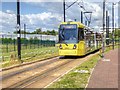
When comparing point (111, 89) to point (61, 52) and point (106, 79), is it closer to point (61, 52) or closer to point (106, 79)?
point (106, 79)

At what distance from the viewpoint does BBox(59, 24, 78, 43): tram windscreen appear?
114 feet

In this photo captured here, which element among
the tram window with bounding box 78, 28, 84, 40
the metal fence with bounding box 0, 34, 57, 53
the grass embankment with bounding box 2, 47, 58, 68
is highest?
Result: the tram window with bounding box 78, 28, 84, 40

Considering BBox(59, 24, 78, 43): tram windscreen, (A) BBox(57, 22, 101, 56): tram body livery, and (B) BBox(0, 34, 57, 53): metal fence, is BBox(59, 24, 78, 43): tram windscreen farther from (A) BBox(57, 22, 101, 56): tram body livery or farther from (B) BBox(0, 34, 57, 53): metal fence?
(B) BBox(0, 34, 57, 53): metal fence

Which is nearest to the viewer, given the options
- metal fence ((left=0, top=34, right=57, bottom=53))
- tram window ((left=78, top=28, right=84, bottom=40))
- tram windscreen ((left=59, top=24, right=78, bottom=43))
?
tram windscreen ((left=59, top=24, right=78, bottom=43))

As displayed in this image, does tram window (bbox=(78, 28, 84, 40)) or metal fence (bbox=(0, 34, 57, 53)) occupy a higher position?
tram window (bbox=(78, 28, 84, 40))

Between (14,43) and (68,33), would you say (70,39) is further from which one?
(14,43)

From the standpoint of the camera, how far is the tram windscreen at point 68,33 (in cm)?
3480

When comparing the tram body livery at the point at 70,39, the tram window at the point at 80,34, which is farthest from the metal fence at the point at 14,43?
A: the tram body livery at the point at 70,39

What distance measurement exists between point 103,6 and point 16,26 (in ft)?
37.5

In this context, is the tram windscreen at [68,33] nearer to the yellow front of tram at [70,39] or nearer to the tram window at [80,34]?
the yellow front of tram at [70,39]

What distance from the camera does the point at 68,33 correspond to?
1375 inches

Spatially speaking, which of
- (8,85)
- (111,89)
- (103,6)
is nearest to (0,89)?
(8,85)

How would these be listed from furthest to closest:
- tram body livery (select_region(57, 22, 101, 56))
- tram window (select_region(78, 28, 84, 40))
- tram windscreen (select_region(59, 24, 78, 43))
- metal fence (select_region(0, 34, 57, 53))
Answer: metal fence (select_region(0, 34, 57, 53)) < tram window (select_region(78, 28, 84, 40)) < tram windscreen (select_region(59, 24, 78, 43)) < tram body livery (select_region(57, 22, 101, 56))

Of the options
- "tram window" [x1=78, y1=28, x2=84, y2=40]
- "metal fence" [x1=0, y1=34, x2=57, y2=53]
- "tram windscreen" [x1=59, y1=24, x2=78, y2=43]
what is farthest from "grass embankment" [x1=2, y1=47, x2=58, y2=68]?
"metal fence" [x1=0, y1=34, x2=57, y2=53]
